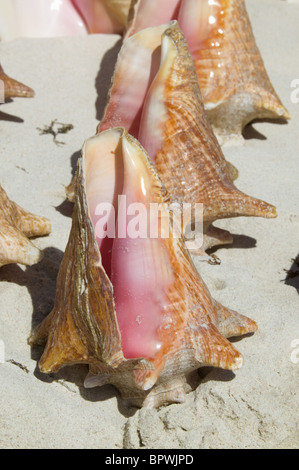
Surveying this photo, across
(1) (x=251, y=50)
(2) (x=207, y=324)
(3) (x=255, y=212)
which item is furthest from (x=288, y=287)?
(1) (x=251, y=50)

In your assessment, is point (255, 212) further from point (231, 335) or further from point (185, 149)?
point (231, 335)

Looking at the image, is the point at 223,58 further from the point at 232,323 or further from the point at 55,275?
the point at 232,323

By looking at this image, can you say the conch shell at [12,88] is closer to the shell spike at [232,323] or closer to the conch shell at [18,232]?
the conch shell at [18,232]

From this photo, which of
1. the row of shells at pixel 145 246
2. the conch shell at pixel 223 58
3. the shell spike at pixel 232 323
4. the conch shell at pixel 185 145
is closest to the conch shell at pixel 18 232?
the row of shells at pixel 145 246
